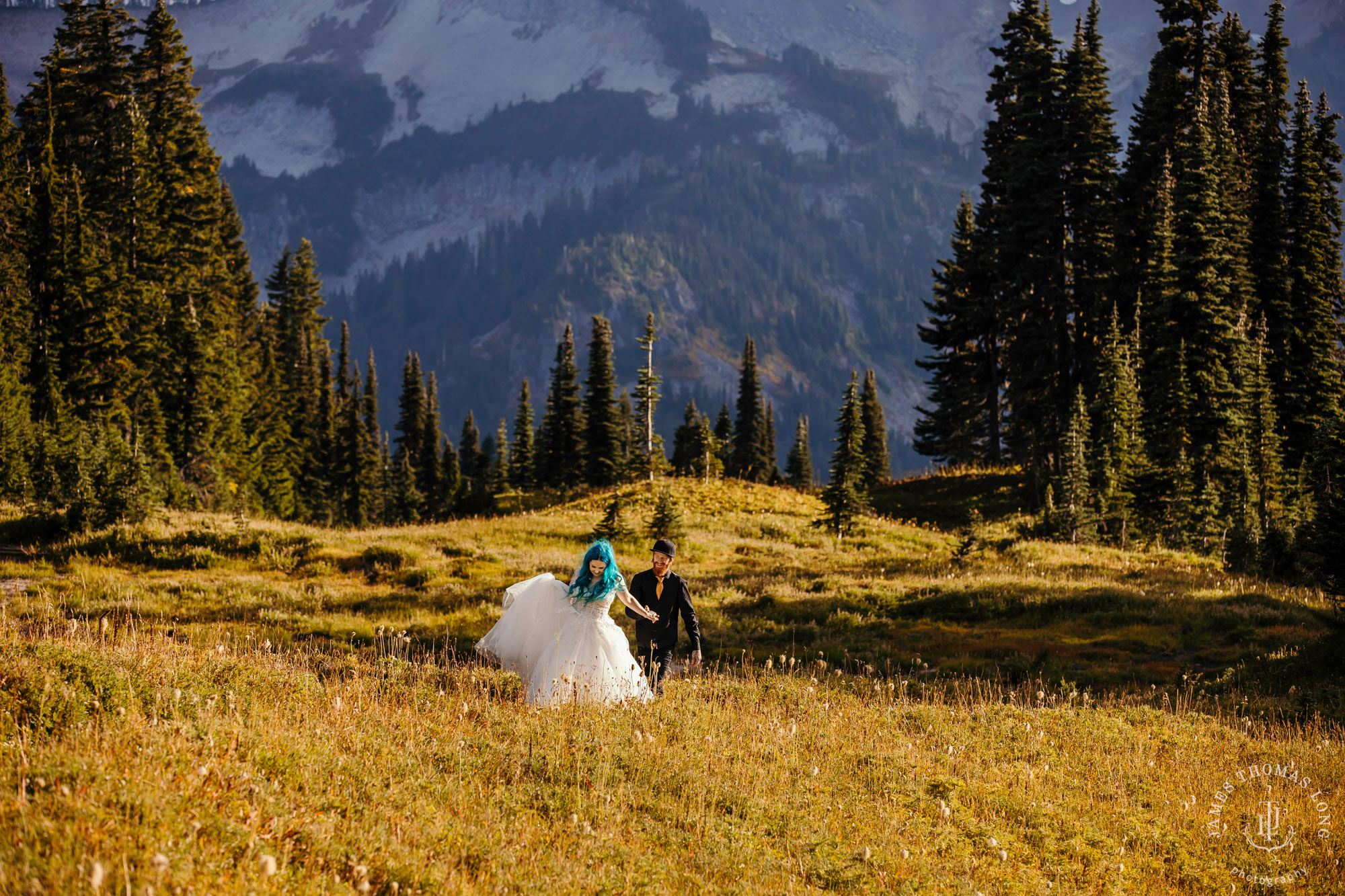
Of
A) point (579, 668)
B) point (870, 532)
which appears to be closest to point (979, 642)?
point (579, 668)

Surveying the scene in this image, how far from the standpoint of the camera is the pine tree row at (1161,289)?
107 ft

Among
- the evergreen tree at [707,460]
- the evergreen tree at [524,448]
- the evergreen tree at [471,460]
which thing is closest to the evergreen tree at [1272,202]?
the evergreen tree at [707,460]

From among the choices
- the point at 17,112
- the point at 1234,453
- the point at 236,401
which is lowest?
the point at 1234,453

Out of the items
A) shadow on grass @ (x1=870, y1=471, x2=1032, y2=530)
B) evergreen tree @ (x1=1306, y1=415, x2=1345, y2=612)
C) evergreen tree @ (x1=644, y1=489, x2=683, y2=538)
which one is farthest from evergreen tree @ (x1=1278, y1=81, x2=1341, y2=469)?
evergreen tree @ (x1=644, y1=489, x2=683, y2=538)

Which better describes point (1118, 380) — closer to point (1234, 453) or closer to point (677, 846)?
point (1234, 453)

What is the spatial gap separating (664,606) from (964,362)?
147 feet

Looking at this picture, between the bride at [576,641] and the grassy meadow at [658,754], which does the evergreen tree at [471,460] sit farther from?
the bride at [576,641]

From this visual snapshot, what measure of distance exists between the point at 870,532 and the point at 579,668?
24.9 m

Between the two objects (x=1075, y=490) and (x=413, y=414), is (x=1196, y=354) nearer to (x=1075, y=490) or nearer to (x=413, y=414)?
(x=1075, y=490)

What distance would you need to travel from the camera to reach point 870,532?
32.5 meters

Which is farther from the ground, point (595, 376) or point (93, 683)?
point (595, 376)

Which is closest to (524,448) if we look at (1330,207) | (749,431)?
(749,431)

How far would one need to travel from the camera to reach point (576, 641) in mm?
9578

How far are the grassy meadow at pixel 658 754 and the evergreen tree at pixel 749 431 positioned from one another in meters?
69.4
